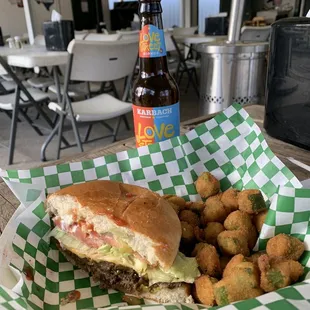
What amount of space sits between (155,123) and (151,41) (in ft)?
0.68

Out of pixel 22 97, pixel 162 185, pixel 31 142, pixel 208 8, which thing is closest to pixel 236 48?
pixel 162 185

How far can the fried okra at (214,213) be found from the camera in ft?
2.49

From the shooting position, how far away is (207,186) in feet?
2.79

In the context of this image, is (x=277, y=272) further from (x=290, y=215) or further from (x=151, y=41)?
(x=151, y=41)

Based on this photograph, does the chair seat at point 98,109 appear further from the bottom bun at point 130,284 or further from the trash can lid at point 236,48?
the bottom bun at point 130,284

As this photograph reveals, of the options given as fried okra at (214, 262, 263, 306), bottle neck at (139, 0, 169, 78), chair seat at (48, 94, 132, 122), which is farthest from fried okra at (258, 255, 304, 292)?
chair seat at (48, 94, 132, 122)

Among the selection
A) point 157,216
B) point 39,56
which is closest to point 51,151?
point 39,56

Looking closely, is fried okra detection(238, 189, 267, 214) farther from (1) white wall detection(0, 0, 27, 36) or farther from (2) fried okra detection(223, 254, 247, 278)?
(1) white wall detection(0, 0, 27, 36)

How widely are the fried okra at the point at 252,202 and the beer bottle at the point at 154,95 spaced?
0.30m

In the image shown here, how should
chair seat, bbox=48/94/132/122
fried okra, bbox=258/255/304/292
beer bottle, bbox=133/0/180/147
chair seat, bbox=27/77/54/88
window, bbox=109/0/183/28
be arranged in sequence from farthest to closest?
window, bbox=109/0/183/28
chair seat, bbox=27/77/54/88
chair seat, bbox=48/94/132/122
beer bottle, bbox=133/0/180/147
fried okra, bbox=258/255/304/292

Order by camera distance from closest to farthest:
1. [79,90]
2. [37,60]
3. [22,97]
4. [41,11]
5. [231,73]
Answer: [231,73], [37,60], [22,97], [79,90], [41,11]

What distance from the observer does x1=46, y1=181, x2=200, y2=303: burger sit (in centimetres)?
65

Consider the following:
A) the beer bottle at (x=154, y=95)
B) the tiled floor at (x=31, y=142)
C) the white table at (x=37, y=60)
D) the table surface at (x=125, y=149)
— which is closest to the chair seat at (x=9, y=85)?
the tiled floor at (x=31, y=142)

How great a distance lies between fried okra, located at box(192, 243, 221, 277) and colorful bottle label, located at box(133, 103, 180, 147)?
1.22 feet
